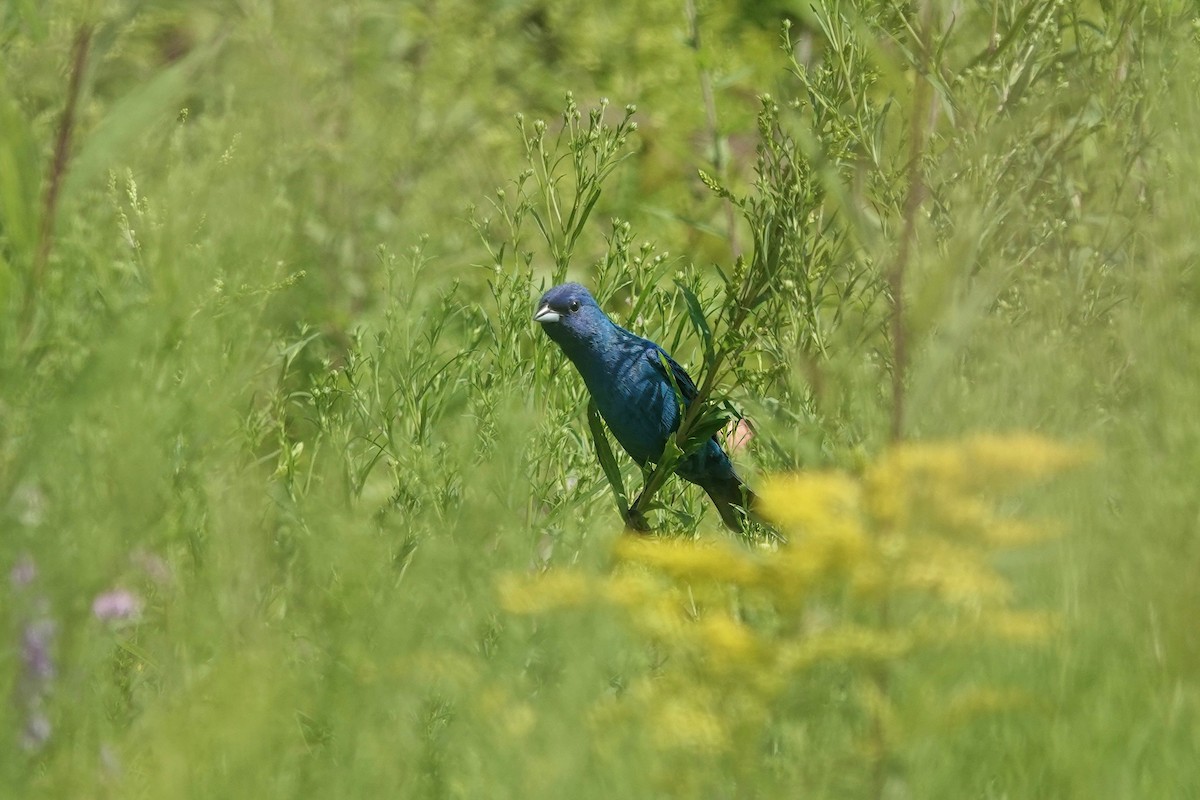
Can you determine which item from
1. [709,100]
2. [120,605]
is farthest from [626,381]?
[120,605]

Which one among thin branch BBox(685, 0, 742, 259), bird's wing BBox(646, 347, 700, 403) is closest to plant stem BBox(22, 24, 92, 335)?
bird's wing BBox(646, 347, 700, 403)

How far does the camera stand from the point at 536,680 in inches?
75.2

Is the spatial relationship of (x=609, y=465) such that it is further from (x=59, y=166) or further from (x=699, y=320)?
(x=59, y=166)

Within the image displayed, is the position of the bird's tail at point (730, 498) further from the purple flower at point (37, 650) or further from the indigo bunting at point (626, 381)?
the purple flower at point (37, 650)

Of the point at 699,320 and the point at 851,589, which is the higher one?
the point at 851,589

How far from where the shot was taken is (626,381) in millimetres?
2828

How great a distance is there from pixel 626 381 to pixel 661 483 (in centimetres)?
54

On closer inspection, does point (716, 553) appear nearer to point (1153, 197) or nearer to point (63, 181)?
point (63, 181)

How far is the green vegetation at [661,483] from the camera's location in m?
1.41

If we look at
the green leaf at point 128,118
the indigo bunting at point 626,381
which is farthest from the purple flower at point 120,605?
the indigo bunting at point 626,381

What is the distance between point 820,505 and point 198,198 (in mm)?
948

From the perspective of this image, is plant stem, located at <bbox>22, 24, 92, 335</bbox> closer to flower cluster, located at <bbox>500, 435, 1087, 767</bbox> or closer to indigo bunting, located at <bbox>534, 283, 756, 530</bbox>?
flower cluster, located at <bbox>500, 435, 1087, 767</bbox>

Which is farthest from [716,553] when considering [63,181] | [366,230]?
[366,230]

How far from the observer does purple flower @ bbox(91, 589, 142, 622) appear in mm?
1922
